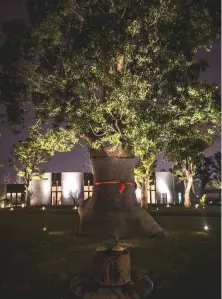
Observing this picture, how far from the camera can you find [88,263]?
8.81 meters

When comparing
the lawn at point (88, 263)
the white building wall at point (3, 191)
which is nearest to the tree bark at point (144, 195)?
the lawn at point (88, 263)

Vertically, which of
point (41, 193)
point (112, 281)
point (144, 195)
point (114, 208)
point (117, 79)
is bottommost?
point (41, 193)

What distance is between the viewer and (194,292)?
632 cm

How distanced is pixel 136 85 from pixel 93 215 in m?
6.24

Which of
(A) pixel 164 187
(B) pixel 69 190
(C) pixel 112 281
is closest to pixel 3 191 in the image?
(B) pixel 69 190

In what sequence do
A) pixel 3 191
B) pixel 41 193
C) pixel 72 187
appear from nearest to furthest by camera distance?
pixel 41 193 < pixel 72 187 < pixel 3 191

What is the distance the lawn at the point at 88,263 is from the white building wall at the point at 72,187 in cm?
3560

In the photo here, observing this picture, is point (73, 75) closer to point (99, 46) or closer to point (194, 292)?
point (99, 46)

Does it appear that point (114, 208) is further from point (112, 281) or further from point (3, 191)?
point (3, 191)

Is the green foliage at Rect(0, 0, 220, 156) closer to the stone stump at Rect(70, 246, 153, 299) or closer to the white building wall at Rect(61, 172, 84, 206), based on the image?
the stone stump at Rect(70, 246, 153, 299)

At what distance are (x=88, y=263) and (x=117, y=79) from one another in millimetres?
7079

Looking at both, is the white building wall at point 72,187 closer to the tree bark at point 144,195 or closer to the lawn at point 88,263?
the tree bark at point 144,195

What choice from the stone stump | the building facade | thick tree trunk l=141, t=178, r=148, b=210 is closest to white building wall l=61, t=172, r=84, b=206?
the building facade

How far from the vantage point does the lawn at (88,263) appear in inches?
256
